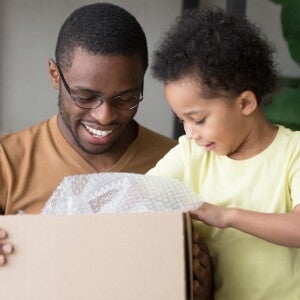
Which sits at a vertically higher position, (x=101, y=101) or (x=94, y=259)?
(x=101, y=101)

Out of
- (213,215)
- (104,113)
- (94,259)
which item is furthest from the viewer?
(104,113)

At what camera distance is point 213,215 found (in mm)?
1130

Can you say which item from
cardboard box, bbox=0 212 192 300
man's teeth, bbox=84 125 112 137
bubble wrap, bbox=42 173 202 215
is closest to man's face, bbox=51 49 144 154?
man's teeth, bbox=84 125 112 137

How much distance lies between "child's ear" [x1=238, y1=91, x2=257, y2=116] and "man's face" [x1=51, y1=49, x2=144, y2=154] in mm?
275

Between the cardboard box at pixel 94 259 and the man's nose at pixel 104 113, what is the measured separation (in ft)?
1.35

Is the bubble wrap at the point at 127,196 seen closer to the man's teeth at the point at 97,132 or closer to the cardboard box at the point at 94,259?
the cardboard box at the point at 94,259

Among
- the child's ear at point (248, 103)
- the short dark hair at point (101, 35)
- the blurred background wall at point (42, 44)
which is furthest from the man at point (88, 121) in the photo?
the blurred background wall at point (42, 44)

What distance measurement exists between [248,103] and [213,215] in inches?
8.4

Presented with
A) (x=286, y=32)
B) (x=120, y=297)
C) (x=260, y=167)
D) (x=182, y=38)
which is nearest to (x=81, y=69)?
(x=182, y=38)

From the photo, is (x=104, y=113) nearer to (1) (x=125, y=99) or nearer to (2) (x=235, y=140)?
(1) (x=125, y=99)

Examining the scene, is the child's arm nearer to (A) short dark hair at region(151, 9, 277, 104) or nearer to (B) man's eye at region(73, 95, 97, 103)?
(A) short dark hair at region(151, 9, 277, 104)

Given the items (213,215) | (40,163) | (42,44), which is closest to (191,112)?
(213,215)

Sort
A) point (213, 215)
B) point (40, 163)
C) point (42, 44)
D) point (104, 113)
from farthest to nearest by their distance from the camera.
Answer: point (42, 44), point (40, 163), point (104, 113), point (213, 215)

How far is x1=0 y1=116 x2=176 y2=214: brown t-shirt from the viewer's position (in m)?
1.49
